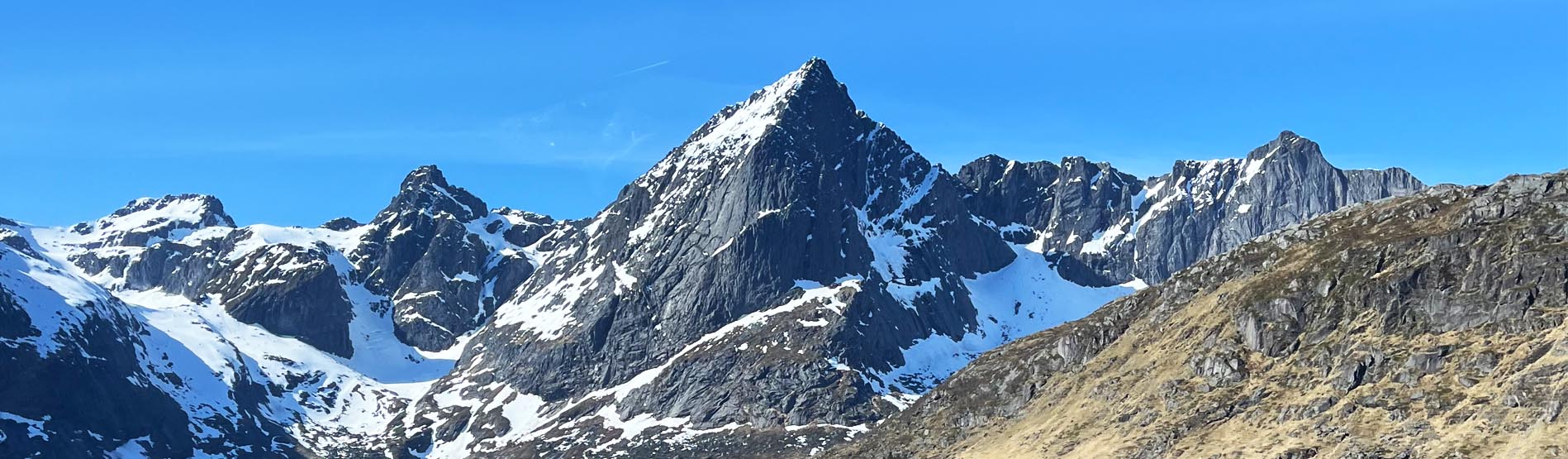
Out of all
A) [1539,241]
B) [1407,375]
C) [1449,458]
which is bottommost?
[1449,458]

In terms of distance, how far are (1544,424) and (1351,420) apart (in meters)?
25.5

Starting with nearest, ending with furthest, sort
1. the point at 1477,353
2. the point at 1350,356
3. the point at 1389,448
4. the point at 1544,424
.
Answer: the point at 1544,424
the point at 1389,448
the point at 1477,353
the point at 1350,356

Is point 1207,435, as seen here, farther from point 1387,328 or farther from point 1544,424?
point 1544,424

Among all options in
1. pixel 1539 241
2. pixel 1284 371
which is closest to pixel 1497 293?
pixel 1539 241

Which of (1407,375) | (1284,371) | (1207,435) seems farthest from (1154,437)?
(1407,375)

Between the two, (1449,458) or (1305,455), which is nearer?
→ (1449,458)

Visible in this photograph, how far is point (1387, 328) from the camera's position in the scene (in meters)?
193

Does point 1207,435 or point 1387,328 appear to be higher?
point 1387,328

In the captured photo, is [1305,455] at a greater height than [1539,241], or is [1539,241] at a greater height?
[1539,241]

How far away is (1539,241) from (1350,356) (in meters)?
28.0

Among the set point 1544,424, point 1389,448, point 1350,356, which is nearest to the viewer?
point 1544,424

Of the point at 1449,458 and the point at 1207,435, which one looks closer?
the point at 1449,458

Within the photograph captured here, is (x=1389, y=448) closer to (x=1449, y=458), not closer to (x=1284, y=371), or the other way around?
(x=1449, y=458)

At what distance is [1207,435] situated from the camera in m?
189
